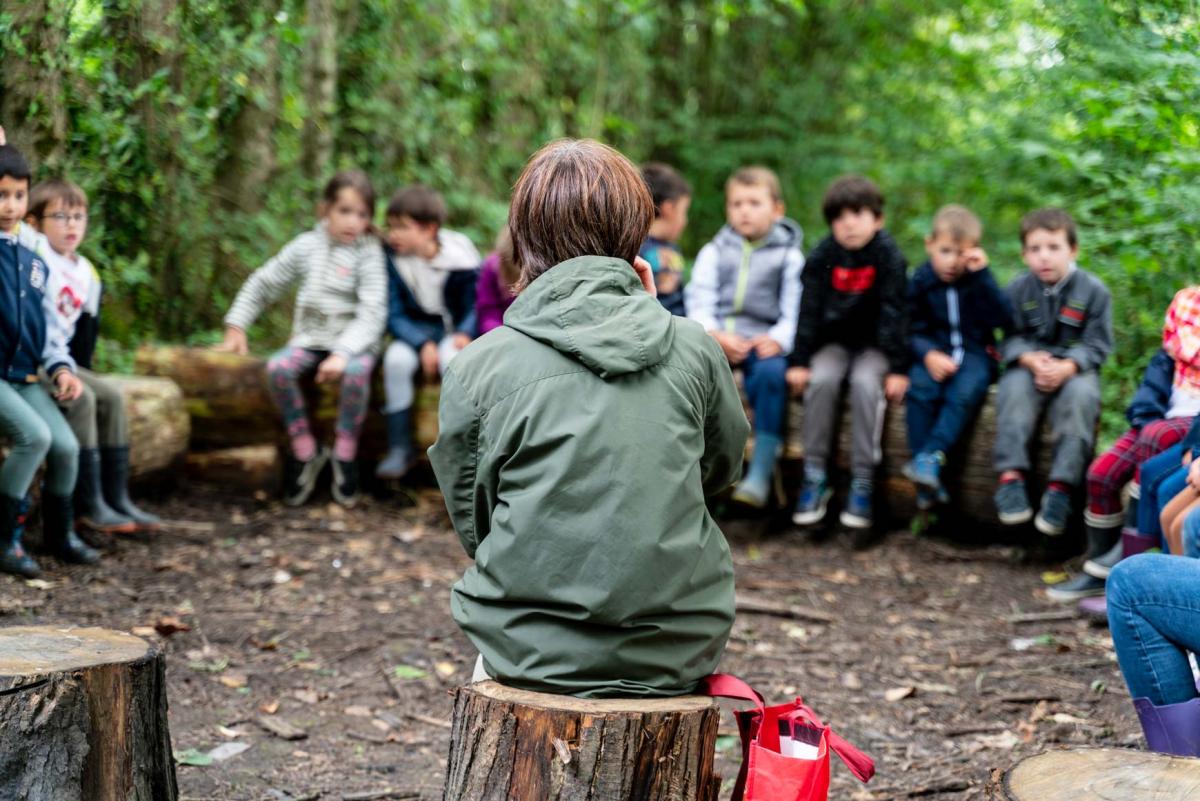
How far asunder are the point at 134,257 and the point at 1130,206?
571cm

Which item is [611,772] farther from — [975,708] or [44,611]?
A: [44,611]

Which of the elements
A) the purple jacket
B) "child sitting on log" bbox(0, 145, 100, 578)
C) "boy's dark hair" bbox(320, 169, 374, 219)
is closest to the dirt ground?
"child sitting on log" bbox(0, 145, 100, 578)

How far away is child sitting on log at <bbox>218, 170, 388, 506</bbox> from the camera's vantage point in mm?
6426

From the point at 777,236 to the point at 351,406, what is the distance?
2678 mm

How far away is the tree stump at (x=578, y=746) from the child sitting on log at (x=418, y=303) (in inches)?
163

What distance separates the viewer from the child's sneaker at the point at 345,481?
648cm

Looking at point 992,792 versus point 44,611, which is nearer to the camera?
point 992,792

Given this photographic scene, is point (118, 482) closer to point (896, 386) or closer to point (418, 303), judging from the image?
point (418, 303)

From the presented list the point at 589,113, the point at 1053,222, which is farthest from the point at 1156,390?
the point at 589,113

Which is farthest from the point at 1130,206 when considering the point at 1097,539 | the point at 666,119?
the point at 666,119

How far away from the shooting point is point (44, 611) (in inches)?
176

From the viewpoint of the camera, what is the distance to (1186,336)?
452 cm

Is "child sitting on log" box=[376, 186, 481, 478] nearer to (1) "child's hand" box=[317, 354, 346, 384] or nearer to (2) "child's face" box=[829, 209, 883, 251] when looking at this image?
(1) "child's hand" box=[317, 354, 346, 384]

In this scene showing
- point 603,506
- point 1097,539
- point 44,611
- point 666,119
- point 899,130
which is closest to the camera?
point 603,506
